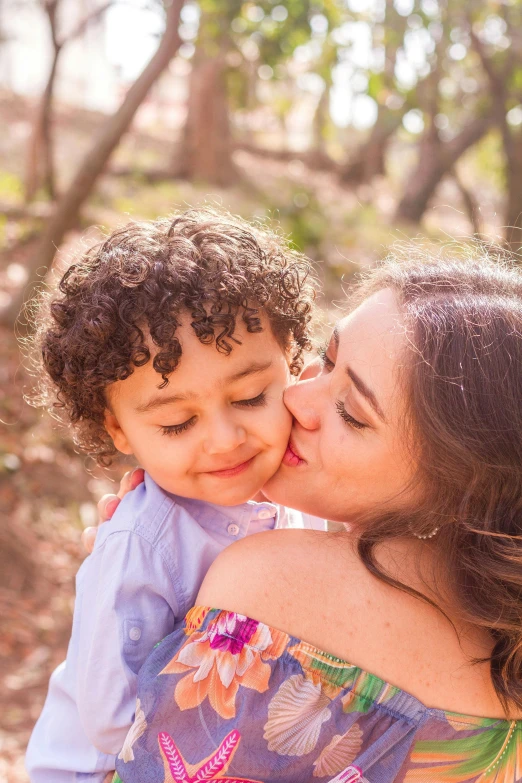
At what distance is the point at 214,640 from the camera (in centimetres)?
161

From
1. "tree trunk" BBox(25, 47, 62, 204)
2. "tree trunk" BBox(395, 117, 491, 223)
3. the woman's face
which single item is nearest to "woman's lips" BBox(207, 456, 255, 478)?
the woman's face

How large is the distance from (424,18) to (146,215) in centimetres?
348

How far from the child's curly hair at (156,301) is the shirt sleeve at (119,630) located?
44 cm

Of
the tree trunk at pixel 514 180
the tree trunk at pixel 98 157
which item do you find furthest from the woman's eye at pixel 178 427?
the tree trunk at pixel 514 180

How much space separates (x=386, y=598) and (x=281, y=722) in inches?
12.3

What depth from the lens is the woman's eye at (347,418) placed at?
1.84m

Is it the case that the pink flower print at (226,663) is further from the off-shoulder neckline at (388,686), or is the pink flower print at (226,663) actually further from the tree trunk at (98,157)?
the tree trunk at (98,157)

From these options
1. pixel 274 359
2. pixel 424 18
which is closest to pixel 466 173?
pixel 424 18

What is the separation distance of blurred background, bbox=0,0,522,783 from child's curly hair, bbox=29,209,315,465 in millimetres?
321

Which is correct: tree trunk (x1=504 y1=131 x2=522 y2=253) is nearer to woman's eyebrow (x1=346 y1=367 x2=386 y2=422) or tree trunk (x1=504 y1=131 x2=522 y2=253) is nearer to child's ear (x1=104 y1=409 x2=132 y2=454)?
child's ear (x1=104 y1=409 x2=132 y2=454)

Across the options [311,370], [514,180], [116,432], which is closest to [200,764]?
[116,432]

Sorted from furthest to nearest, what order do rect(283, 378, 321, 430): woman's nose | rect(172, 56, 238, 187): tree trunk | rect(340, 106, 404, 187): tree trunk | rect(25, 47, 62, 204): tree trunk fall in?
rect(340, 106, 404, 187): tree trunk, rect(172, 56, 238, 187): tree trunk, rect(25, 47, 62, 204): tree trunk, rect(283, 378, 321, 430): woman's nose

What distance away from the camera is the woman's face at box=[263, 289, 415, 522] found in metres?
1.80

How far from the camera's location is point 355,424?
1848 mm
